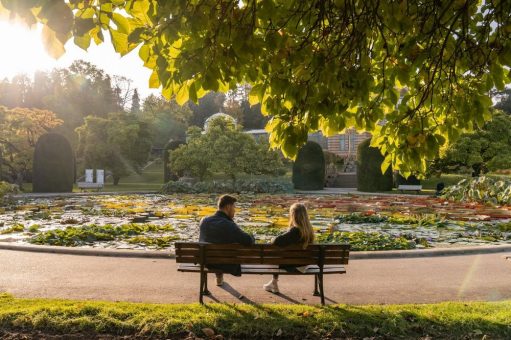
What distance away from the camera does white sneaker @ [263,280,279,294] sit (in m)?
7.59

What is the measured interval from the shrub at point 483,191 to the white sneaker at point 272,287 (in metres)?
19.5

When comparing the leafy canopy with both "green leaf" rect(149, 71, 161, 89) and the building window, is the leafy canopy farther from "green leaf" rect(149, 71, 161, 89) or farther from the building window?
the building window

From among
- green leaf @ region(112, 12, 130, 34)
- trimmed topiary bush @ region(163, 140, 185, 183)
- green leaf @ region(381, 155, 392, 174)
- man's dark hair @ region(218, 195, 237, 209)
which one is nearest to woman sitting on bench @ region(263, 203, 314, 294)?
man's dark hair @ region(218, 195, 237, 209)

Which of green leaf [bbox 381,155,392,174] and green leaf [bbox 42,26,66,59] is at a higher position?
green leaf [bbox 42,26,66,59]

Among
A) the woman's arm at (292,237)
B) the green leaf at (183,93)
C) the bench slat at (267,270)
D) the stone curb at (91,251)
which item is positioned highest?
the green leaf at (183,93)

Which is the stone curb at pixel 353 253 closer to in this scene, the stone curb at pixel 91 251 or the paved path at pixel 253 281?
the stone curb at pixel 91 251

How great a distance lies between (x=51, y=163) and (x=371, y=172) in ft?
74.5

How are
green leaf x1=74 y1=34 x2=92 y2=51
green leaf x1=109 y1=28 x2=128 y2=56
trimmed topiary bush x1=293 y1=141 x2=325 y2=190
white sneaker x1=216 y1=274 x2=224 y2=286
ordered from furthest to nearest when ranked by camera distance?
trimmed topiary bush x1=293 y1=141 x2=325 y2=190
white sneaker x1=216 y1=274 x2=224 y2=286
green leaf x1=109 y1=28 x2=128 y2=56
green leaf x1=74 y1=34 x2=92 y2=51

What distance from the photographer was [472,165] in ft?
135

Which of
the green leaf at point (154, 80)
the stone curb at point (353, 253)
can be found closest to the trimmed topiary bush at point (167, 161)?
the stone curb at point (353, 253)

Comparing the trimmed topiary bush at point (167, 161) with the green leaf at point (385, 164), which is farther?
the trimmed topiary bush at point (167, 161)

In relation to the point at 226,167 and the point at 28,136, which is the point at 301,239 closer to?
the point at 226,167

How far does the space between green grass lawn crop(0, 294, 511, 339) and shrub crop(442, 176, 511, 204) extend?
65.2 ft

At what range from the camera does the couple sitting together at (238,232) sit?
7.20 m
